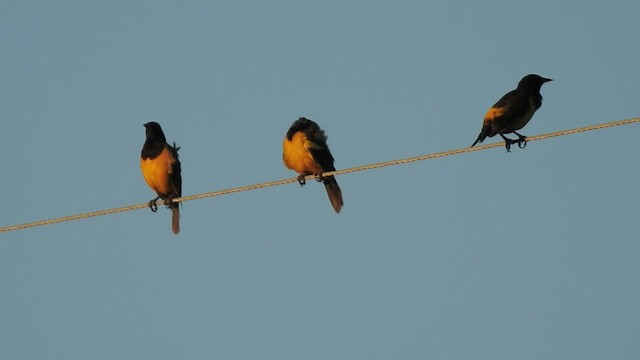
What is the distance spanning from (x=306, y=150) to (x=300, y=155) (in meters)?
0.09

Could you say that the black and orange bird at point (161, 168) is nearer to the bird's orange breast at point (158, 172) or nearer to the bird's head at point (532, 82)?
the bird's orange breast at point (158, 172)

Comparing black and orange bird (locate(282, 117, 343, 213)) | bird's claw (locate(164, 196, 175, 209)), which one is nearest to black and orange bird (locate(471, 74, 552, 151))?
black and orange bird (locate(282, 117, 343, 213))

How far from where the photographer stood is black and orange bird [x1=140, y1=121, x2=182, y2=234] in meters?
14.1

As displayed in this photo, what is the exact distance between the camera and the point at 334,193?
14.3 meters

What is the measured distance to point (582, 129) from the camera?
30.1ft

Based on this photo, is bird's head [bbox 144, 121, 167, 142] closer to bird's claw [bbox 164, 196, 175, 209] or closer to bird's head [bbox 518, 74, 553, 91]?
bird's claw [bbox 164, 196, 175, 209]

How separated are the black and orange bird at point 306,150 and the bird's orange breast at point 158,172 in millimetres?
1329

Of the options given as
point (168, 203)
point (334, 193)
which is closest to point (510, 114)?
point (334, 193)

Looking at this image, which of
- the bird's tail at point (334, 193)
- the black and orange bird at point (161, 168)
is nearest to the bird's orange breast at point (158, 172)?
the black and orange bird at point (161, 168)

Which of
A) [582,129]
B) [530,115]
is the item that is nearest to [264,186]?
[582,129]

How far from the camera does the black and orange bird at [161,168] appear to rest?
14.1 metres

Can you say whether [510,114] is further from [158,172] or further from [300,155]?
[158,172]

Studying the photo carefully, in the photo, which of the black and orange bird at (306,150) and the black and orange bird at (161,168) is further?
the black and orange bird at (161,168)

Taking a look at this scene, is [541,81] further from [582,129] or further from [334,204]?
[582,129]
